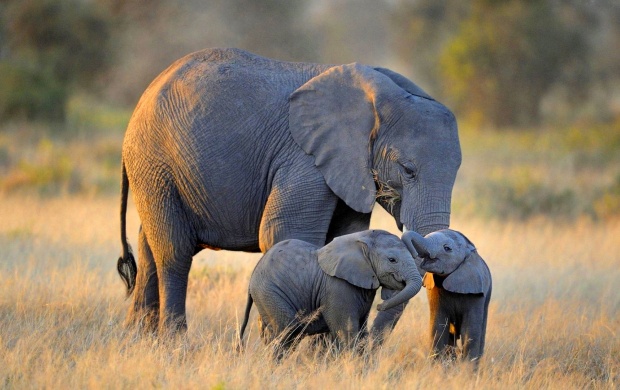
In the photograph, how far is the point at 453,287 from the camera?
624 centimetres

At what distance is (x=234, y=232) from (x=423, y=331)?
162 centimetres

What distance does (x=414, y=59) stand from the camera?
43.4 metres

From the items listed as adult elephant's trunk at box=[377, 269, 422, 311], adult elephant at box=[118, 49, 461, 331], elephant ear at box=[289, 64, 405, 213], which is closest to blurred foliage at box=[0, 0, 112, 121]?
adult elephant at box=[118, 49, 461, 331]

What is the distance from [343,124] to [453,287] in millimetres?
1402

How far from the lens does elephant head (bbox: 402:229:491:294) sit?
6.14 m

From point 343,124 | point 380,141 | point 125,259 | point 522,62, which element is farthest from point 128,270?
point 522,62

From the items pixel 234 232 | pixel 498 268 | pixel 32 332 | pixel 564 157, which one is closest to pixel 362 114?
pixel 234 232

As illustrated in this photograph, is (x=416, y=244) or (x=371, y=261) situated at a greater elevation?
(x=416, y=244)

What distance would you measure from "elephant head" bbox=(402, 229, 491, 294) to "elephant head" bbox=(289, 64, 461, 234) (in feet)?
0.94

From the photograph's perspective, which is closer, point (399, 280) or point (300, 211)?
point (399, 280)

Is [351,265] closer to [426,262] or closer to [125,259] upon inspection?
[426,262]

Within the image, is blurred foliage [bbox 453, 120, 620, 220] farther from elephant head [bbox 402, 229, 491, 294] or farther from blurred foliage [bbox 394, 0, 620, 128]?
elephant head [bbox 402, 229, 491, 294]

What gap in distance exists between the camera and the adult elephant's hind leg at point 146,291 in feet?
25.8

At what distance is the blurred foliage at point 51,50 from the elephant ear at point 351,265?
16.5 metres
